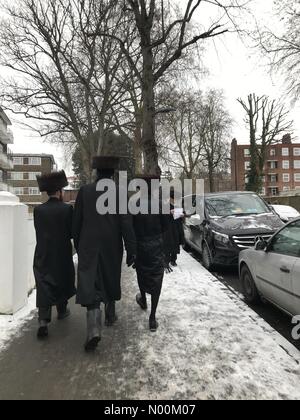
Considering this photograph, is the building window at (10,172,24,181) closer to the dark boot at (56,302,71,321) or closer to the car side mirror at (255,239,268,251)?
the dark boot at (56,302,71,321)

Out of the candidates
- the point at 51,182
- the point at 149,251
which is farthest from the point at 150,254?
the point at 51,182

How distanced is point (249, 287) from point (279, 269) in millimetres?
1385

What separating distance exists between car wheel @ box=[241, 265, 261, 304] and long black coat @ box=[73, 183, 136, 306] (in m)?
2.44

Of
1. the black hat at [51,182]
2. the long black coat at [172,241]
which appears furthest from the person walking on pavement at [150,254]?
the long black coat at [172,241]

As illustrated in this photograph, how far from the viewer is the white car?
4.33 metres

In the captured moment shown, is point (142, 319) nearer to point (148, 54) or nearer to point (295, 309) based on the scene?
point (295, 309)

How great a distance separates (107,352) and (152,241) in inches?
52.5

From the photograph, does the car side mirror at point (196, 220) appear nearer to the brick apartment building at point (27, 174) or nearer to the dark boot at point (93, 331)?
the dark boot at point (93, 331)

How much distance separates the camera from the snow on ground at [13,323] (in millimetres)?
4469

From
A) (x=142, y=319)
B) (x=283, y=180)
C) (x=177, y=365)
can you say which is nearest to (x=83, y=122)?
(x=142, y=319)

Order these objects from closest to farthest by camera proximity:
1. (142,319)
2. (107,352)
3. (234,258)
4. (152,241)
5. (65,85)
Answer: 1. (107,352)
2. (152,241)
3. (142,319)
4. (234,258)
5. (65,85)

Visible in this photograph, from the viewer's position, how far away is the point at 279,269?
468 cm

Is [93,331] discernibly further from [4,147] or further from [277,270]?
[4,147]

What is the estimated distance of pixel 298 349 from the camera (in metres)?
4.19
